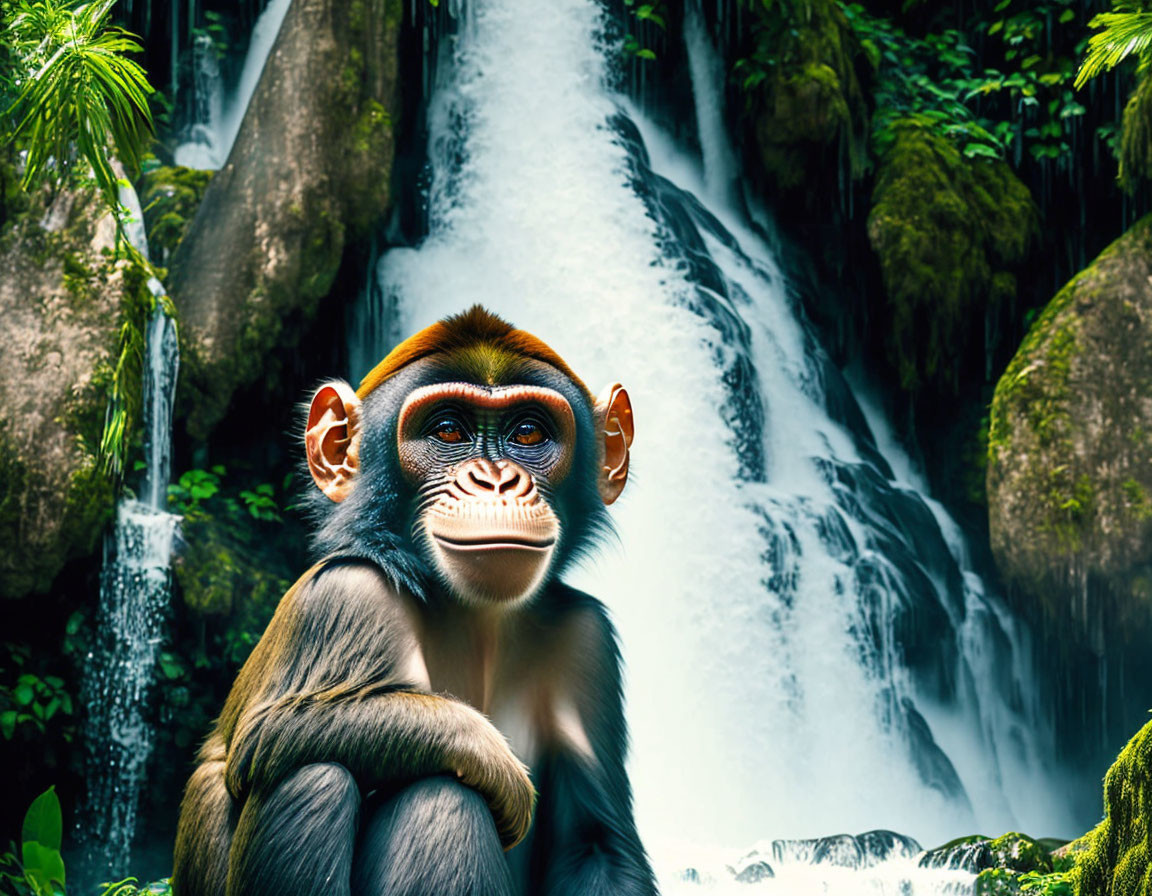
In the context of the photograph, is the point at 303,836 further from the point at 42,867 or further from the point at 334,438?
the point at 42,867

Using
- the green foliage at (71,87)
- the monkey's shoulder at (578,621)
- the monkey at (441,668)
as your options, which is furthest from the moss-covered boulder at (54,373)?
the monkey's shoulder at (578,621)

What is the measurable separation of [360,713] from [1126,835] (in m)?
2.48

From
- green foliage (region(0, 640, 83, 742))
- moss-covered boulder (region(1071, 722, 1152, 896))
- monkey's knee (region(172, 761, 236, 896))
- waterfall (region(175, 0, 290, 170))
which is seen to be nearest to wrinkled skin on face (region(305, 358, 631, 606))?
monkey's knee (region(172, 761, 236, 896))

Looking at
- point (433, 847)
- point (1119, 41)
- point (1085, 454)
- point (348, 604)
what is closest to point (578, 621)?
point (348, 604)

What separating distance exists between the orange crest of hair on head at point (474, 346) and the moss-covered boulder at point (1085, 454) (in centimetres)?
675

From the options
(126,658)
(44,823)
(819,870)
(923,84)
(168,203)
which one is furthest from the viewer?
(923,84)

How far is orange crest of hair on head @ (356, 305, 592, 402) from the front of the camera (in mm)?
2781

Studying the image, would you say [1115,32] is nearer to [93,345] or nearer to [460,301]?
[460,301]

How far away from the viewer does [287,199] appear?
28.8 feet

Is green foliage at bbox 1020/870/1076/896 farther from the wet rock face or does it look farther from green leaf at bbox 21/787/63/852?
the wet rock face

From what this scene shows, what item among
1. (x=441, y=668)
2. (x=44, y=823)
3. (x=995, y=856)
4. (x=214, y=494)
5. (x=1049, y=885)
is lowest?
(x=995, y=856)

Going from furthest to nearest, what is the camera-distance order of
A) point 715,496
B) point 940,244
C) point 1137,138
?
1. point 940,244
2. point 1137,138
3. point 715,496

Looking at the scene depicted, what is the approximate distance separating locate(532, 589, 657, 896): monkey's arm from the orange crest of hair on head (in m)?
0.59

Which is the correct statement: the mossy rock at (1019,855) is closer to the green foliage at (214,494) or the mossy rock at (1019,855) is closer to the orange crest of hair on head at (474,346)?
the orange crest of hair on head at (474,346)
